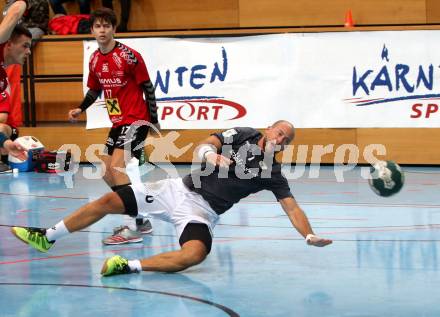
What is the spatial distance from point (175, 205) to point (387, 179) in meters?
1.82

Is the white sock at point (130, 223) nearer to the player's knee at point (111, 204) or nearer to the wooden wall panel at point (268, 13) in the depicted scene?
the player's knee at point (111, 204)

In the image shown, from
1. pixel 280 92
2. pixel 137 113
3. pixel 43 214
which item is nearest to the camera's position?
pixel 137 113

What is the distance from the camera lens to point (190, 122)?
14.5 meters

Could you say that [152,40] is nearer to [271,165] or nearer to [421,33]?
[421,33]

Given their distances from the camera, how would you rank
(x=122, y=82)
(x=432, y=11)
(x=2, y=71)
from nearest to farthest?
(x=2, y=71)
(x=122, y=82)
(x=432, y=11)

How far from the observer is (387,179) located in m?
7.68

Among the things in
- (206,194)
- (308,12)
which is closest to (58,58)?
(308,12)

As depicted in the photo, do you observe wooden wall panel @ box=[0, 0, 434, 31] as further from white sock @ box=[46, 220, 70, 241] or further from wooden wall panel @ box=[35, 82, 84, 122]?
white sock @ box=[46, 220, 70, 241]

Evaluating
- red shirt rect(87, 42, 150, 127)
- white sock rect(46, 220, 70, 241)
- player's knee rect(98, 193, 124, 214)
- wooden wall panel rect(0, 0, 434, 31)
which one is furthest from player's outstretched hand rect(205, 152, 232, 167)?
wooden wall panel rect(0, 0, 434, 31)

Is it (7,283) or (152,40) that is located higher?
(152,40)

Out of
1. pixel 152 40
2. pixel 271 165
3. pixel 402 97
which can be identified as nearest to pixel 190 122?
pixel 152 40

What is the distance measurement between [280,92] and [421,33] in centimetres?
234

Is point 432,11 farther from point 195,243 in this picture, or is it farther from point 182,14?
point 195,243

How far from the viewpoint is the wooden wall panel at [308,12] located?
15.0 metres
